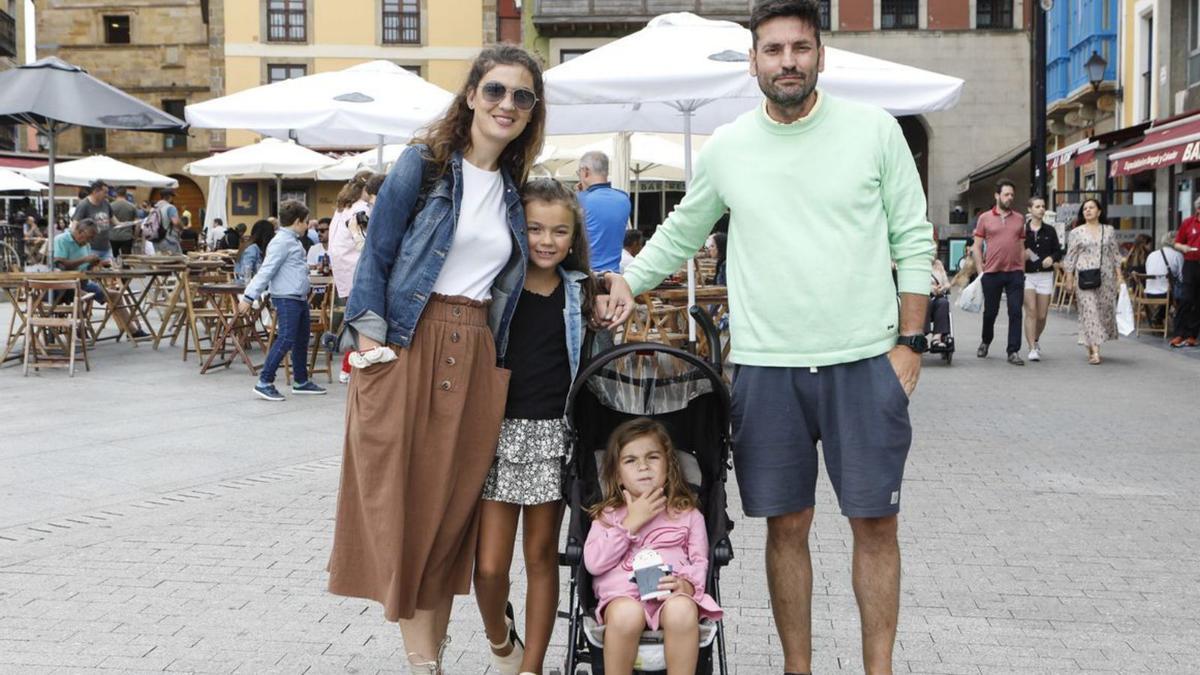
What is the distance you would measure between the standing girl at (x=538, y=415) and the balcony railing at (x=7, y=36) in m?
47.9

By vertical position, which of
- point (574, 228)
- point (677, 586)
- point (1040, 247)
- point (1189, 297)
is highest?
point (1040, 247)

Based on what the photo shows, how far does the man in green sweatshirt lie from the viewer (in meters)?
3.72

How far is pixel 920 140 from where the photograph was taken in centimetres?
4306

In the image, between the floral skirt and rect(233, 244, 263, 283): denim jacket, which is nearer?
the floral skirt

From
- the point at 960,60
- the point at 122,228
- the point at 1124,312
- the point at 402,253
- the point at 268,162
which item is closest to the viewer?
the point at 402,253

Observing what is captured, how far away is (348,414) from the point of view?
3955 millimetres

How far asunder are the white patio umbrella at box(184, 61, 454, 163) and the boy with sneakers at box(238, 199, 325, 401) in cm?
143

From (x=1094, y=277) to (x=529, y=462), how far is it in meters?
11.9

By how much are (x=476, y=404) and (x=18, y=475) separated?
16.7 feet

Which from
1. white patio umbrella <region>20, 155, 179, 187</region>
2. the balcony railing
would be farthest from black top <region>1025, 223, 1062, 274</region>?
the balcony railing

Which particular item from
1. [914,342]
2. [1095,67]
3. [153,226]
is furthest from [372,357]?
[153,226]

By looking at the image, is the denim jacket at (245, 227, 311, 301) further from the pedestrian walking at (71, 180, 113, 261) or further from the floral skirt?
the floral skirt

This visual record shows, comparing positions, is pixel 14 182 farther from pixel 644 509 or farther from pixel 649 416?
pixel 644 509

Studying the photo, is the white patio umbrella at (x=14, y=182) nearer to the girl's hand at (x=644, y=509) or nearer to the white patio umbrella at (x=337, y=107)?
the white patio umbrella at (x=337, y=107)
